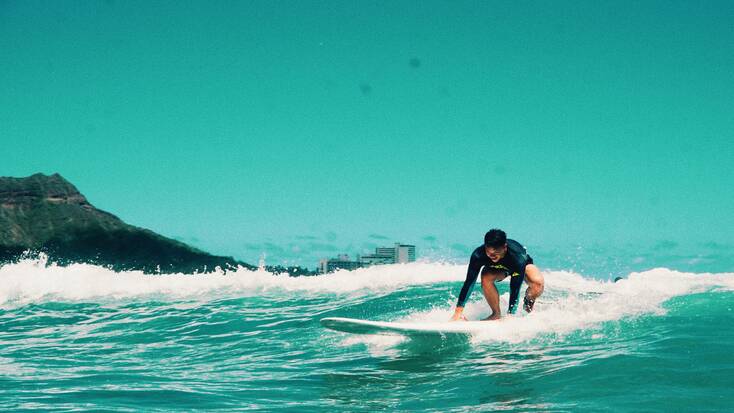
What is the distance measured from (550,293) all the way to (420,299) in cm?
304

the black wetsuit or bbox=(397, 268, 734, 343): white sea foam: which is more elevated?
the black wetsuit

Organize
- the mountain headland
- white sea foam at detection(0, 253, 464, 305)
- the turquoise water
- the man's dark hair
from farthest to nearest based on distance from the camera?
the mountain headland < white sea foam at detection(0, 253, 464, 305) < the man's dark hair < the turquoise water

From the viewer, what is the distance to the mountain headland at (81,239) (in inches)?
1405

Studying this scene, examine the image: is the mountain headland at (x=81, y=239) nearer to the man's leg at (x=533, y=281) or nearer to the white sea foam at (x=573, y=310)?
the white sea foam at (x=573, y=310)

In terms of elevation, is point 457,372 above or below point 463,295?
below

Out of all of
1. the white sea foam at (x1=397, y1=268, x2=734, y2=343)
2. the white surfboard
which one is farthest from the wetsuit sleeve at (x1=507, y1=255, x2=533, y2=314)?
the white surfboard

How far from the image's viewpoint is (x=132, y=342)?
919 cm

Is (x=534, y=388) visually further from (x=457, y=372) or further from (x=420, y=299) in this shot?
(x=420, y=299)

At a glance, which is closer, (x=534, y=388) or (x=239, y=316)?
(x=534, y=388)

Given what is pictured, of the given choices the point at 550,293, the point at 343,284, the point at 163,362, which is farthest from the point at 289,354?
the point at 343,284

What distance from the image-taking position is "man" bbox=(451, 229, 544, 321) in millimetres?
7996

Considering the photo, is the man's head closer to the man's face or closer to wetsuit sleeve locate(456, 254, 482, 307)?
the man's face

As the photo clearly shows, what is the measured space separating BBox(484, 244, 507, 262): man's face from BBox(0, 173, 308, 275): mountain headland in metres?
30.2

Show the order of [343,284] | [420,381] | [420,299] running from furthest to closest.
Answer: [343,284] → [420,299] → [420,381]
